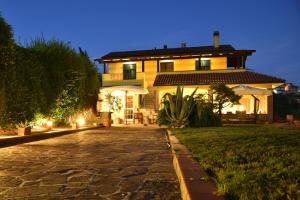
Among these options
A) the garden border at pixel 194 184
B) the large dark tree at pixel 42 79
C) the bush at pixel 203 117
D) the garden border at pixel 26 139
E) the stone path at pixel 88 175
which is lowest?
the stone path at pixel 88 175

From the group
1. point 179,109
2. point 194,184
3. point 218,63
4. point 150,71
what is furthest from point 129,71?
point 194,184

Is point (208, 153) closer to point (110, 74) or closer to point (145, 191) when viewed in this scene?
point (145, 191)

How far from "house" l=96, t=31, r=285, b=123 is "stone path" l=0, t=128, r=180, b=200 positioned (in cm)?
1274

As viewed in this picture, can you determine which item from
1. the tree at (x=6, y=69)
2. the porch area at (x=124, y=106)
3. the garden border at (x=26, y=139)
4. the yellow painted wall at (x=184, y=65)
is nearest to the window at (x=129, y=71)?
the porch area at (x=124, y=106)

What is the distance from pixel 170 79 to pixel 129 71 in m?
5.37

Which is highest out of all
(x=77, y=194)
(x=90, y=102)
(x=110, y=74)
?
(x=110, y=74)

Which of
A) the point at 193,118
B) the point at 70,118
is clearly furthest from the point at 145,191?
the point at 70,118

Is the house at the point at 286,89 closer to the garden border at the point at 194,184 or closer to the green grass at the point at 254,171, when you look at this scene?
the green grass at the point at 254,171

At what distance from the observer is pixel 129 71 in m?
27.3

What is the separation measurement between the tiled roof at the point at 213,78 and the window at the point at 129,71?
3.19 meters

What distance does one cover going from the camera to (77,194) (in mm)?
3605

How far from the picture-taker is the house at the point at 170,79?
2052 cm

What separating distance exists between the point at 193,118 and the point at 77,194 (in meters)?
10.8

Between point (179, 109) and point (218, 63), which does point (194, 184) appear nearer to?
point (179, 109)
